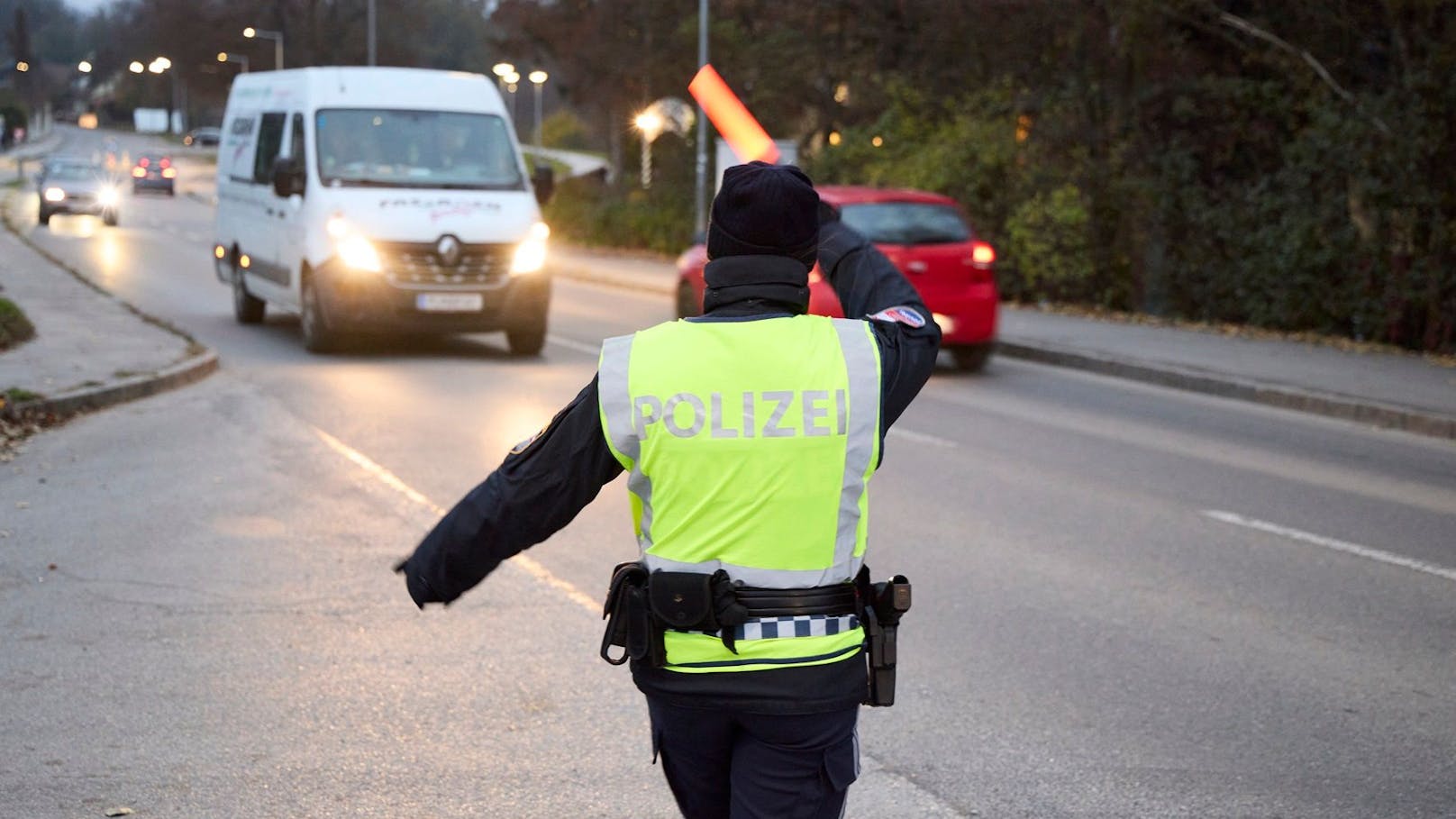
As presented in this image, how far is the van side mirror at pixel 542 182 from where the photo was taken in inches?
620

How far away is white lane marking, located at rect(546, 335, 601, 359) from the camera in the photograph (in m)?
16.9

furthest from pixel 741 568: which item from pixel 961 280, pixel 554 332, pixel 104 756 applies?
pixel 554 332

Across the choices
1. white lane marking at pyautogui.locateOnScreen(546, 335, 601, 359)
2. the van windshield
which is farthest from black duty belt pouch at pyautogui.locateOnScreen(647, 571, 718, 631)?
white lane marking at pyautogui.locateOnScreen(546, 335, 601, 359)

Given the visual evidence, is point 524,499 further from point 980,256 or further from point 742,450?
point 980,256

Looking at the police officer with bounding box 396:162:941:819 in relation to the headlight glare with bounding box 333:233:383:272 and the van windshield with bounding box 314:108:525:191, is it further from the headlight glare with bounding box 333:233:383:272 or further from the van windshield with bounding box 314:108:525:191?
the van windshield with bounding box 314:108:525:191

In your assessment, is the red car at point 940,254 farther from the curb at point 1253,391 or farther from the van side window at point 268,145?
the van side window at point 268,145

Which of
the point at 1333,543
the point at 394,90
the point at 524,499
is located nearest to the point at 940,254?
the point at 394,90

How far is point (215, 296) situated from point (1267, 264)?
13.4m

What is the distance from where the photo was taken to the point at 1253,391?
14.7 metres

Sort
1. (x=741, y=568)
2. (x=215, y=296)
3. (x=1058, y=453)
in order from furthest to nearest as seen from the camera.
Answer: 1. (x=215, y=296)
2. (x=1058, y=453)
3. (x=741, y=568)

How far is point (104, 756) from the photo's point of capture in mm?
4988

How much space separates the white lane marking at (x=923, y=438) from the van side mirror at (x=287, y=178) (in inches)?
265

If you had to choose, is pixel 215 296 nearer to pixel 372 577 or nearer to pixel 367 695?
pixel 372 577

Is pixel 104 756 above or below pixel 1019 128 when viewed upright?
below
